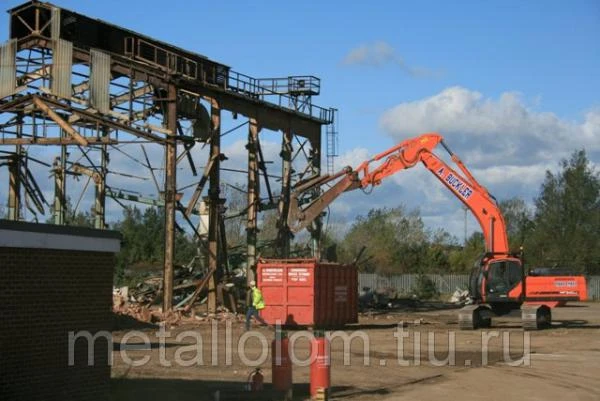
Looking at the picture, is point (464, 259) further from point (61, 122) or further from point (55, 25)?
point (61, 122)

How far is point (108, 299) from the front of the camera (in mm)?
13938

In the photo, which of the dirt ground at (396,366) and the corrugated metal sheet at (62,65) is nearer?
Answer: the dirt ground at (396,366)

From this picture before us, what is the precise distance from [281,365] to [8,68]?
2164 cm

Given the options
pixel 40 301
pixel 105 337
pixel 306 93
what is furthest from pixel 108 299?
pixel 306 93

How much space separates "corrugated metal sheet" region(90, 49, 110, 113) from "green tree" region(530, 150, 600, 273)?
168ft

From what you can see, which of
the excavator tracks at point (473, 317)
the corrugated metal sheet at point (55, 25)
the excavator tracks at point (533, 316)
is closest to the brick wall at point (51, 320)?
the excavator tracks at point (473, 317)

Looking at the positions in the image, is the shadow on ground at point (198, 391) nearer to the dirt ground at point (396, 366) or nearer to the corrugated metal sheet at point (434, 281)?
the dirt ground at point (396, 366)

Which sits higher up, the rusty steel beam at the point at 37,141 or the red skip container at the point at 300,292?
the rusty steel beam at the point at 37,141

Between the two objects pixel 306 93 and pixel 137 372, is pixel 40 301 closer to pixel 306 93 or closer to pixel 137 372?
pixel 137 372

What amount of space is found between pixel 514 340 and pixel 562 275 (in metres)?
5.15

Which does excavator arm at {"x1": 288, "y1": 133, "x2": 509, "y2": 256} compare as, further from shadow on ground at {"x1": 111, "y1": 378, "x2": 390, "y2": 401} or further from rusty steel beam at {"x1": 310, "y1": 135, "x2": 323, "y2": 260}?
shadow on ground at {"x1": 111, "y1": 378, "x2": 390, "y2": 401}

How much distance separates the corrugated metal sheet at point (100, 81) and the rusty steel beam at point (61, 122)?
6.57 ft

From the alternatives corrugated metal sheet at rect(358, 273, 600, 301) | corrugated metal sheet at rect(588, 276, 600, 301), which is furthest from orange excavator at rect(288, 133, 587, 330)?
corrugated metal sheet at rect(588, 276, 600, 301)

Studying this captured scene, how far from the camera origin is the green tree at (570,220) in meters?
74.2
